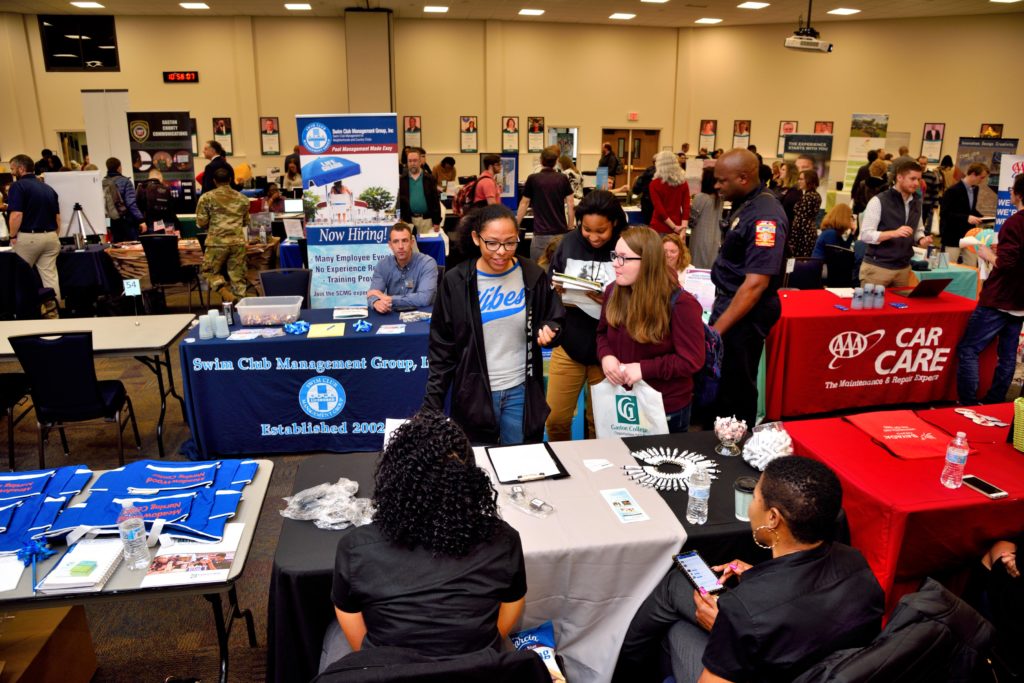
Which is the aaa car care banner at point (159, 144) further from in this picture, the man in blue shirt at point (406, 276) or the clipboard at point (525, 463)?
the clipboard at point (525, 463)

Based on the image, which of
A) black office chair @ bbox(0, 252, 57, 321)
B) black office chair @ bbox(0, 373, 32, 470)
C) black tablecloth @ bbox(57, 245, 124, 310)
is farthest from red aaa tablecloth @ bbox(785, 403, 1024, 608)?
black tablecloth @ bbox(57, 245, 124, 310)

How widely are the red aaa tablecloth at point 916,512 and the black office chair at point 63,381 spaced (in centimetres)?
353

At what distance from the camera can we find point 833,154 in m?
14.5

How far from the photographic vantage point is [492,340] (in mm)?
2816

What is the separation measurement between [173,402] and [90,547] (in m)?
3.22

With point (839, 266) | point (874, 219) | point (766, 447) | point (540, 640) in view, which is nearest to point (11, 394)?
point (540, 640)

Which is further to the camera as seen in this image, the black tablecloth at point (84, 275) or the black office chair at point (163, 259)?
the black office chair at point (163, 259)

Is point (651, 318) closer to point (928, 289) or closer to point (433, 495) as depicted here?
point (433, 495)

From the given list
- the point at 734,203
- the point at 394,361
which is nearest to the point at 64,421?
the point at 394,361

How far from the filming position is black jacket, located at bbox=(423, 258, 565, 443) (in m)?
2.77

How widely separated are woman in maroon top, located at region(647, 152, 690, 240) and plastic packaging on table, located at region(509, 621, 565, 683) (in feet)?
19.6

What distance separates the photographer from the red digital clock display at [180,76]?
13.1 metres

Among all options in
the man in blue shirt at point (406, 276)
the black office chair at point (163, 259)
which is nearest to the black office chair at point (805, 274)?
the man in blue shirt at point (406, 276)

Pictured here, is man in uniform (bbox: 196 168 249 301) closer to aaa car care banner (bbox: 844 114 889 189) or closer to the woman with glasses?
the woman with glasses
